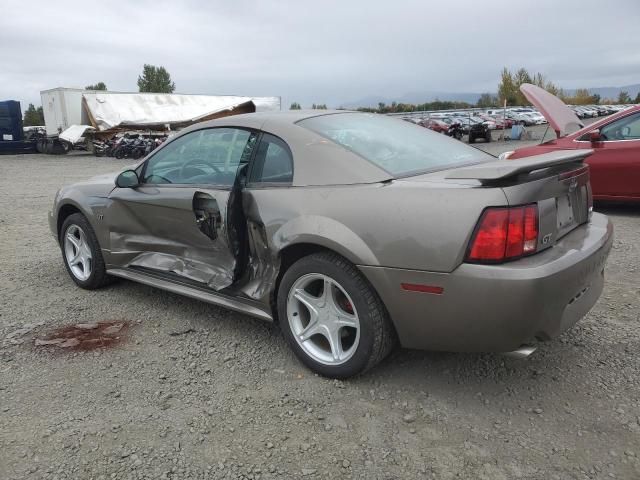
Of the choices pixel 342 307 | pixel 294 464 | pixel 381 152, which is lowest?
pixel 294 464

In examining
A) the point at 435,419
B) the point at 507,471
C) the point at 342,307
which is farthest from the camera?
the point at 342,307

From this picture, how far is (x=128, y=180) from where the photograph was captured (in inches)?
153

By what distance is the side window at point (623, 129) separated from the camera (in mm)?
6505

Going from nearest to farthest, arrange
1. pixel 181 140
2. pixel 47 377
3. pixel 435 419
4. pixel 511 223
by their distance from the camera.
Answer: pixel 511 223 → pixel 435 419 → pixel 47 377 → pixel 181 140

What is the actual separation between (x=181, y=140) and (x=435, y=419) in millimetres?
2535

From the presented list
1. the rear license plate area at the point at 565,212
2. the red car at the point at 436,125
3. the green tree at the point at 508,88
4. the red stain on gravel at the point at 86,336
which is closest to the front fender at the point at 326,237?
the rear license plate area at the point at 565,212

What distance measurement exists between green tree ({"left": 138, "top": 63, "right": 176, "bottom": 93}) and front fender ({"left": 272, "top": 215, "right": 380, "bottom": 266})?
85.4m

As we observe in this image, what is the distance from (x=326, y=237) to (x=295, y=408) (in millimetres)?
867

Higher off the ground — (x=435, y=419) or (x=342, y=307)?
(x=342, y=307)

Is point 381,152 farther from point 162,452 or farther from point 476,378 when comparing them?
point 162,452

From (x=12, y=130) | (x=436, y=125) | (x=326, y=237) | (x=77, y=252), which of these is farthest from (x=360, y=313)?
(x=12, y=130)

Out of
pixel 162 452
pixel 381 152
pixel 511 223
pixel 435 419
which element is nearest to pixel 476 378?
pixel 435 419

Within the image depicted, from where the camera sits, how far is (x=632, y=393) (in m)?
2.64

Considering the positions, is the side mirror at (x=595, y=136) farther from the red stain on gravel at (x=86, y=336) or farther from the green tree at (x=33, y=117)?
the green tree at (x=33, y=117)
